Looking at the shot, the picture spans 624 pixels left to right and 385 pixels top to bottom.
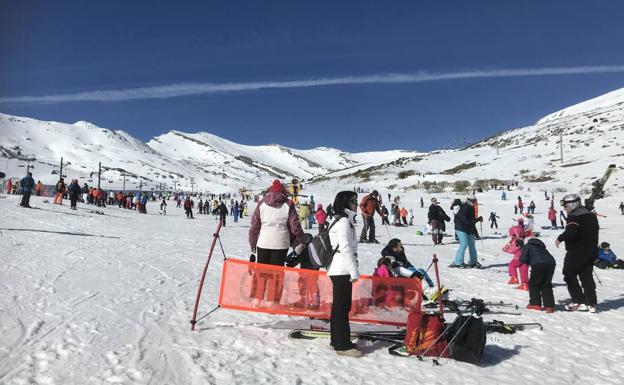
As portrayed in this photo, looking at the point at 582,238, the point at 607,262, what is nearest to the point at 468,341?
the point at 582,238

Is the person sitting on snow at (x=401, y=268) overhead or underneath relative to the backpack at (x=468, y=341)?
overhead

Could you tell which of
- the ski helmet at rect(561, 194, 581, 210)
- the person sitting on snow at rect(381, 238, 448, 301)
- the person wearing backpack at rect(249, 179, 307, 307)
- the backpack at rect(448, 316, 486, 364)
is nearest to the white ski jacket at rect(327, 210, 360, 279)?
the person wearing backpack at rect(249, 179, 307, 307)

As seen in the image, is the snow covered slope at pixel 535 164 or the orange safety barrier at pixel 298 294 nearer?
the orange safety barrier at pixel 298 294

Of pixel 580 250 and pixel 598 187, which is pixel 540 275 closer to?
pixel 580 250

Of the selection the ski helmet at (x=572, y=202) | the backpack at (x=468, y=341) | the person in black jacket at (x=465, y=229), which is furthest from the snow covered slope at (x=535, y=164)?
the backpack at (x=468, y=341)

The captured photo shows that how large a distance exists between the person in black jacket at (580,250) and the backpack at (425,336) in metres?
3.07

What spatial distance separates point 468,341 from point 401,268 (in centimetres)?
326

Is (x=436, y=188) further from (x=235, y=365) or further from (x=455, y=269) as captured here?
(x=235, y=365)

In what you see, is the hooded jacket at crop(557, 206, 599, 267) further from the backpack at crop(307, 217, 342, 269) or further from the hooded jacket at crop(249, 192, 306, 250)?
the hooded jacket at crop(249, 192, 306, 250)

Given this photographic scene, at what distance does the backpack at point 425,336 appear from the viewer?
4.83 metres

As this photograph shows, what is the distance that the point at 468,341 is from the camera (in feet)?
15.7

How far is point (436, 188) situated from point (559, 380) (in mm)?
66836

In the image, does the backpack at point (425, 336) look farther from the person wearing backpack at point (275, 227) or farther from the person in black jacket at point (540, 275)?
the person in black jacket at point (540, 275)

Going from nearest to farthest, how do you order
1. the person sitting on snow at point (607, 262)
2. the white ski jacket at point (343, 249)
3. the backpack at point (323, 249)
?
the white ski jacket at point (343, 249) → the backpack at point (323, 249) → the person sitting on snow at point (607, 262)
